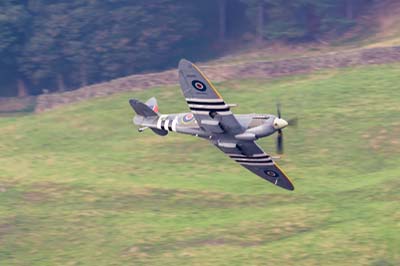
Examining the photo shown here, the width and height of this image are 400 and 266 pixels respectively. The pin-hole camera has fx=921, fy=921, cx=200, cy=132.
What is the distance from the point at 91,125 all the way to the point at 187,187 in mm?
18185

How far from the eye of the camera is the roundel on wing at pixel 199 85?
4514 centimetres

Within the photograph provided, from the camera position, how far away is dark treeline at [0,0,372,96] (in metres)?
95.8

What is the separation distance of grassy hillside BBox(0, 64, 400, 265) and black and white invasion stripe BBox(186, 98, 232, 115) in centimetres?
1027

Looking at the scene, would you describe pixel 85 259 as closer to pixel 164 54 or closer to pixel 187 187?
pixel 187 187

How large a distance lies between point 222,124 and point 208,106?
4.72 feet

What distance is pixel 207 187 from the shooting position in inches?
2491

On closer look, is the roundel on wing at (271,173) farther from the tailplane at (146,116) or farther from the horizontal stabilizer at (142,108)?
the horizontal stabilizer at (142,108)

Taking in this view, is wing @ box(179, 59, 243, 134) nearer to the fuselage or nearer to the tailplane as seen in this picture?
the fuselage

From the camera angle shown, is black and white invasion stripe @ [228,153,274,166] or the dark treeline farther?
the dark treeline

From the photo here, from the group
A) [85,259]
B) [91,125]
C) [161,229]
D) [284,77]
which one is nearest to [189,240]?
[161,229]

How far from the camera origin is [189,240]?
55688 mm

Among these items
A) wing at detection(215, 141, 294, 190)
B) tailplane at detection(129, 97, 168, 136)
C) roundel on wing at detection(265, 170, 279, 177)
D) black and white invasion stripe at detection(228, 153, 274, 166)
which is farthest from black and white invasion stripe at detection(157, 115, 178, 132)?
roundel on wing at detection(265, 170, 279, 177)

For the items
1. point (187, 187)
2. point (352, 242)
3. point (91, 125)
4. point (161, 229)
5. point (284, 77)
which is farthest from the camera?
point (284, 77)

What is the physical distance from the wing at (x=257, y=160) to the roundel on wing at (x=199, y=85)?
5006mm
